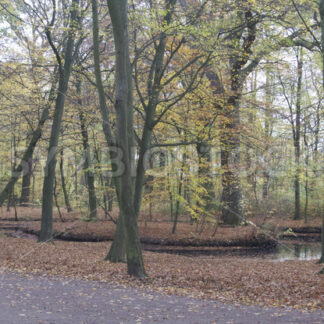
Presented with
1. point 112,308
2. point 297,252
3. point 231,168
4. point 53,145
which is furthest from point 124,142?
point 297,252

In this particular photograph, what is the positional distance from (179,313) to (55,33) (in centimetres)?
1204

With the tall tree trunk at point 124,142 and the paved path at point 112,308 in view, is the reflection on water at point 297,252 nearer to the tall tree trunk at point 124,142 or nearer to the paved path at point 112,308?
the tall tree trunk at point 124,142

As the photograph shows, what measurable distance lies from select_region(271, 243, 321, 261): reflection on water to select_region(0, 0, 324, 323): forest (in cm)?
12

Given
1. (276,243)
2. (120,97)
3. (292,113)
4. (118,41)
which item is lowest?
(276,243)

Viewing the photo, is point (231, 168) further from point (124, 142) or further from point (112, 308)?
point (112, 308)

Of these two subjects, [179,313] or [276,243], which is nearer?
[179,313]

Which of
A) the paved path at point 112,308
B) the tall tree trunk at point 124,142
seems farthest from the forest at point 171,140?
the paved path at point 112,308

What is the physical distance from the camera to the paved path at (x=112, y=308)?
17.5 ft

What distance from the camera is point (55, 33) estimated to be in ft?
47.0

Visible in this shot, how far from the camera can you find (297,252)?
16.6 meters

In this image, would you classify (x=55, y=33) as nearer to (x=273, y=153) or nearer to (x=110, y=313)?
(x=110, y=313)

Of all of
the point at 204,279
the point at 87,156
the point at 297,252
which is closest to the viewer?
the point at 204,279

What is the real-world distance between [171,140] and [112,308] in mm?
12327

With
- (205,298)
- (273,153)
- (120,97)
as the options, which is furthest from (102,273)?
(273,153)
